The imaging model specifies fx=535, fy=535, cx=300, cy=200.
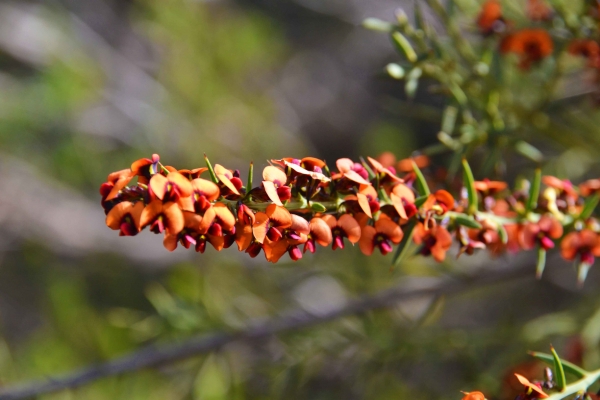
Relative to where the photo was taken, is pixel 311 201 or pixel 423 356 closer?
pixel 311 201

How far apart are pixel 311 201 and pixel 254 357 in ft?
4.77

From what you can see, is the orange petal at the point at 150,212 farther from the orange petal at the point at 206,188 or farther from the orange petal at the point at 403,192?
the orange petal at the point at 403,192

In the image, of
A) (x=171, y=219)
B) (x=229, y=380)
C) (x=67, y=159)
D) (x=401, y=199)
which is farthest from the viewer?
(x=67, y=159)

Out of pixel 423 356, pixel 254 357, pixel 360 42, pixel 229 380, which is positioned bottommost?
pixel 254 357

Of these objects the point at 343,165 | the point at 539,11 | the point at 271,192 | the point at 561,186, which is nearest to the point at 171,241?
the point at 271,192

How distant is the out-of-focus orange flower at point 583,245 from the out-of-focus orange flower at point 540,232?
0.04m

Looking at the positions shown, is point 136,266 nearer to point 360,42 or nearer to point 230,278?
point 230,278

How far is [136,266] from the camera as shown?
297 cm

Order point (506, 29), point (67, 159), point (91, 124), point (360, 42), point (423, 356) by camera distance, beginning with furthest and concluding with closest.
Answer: point (360, 42) < point (91, 124) < point (67, 159) < point (423, 356) < point (506, 29)

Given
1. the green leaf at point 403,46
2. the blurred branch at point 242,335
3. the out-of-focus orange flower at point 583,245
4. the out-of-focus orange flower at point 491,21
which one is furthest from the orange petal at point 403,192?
the blurred branch at point 242,335

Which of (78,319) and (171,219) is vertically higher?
(171,219)

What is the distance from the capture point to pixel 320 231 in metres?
0.71

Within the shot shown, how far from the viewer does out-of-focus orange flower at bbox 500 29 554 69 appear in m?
1.18

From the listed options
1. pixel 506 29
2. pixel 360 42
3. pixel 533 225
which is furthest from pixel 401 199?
pixel 360 42
